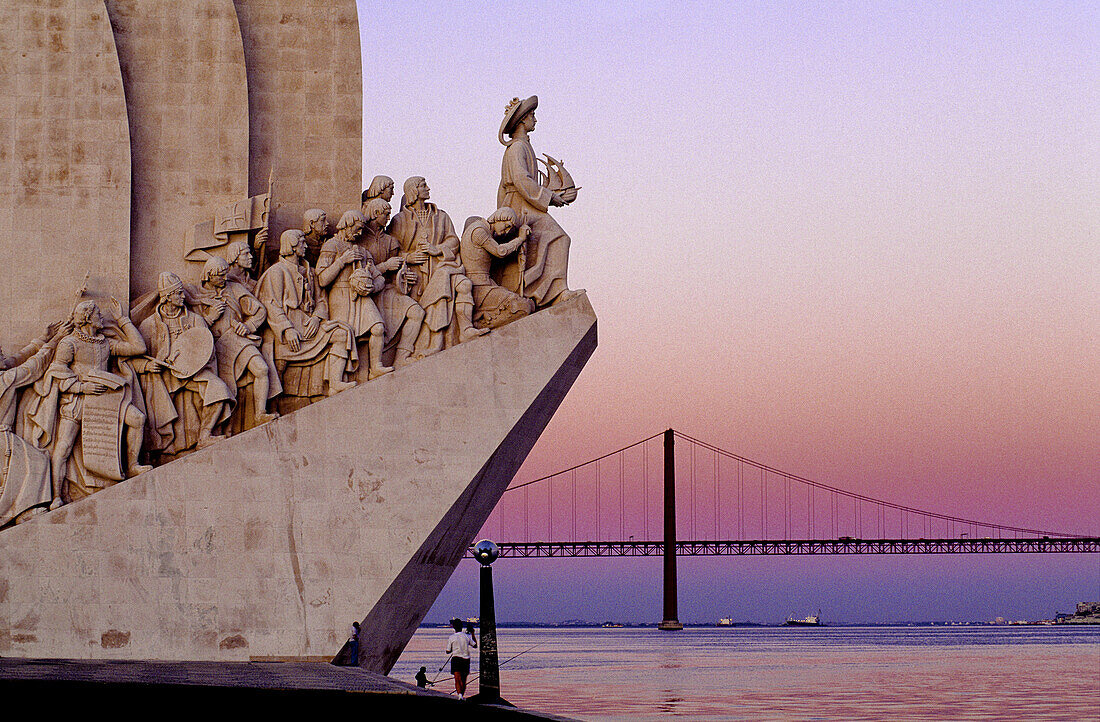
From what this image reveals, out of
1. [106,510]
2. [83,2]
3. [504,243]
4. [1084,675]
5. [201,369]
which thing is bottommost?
[1084,675]

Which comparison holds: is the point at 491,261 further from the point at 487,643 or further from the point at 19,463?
the point at 487,643

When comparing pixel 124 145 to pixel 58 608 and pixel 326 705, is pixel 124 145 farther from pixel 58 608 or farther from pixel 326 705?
pixel 326 705

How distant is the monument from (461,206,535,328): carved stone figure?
19 millimetres

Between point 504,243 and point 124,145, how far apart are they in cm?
324

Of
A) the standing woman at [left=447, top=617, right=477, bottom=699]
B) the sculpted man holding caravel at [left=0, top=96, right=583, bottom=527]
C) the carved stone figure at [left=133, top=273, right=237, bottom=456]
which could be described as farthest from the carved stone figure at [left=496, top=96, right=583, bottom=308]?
the standing woman at [left=447, top=617, right=477, bottom=699]

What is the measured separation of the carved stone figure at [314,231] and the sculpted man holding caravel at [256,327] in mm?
12

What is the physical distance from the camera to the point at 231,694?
7.94 m

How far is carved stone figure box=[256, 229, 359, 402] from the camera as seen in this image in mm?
13055

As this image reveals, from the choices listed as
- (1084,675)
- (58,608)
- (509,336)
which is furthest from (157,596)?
(1084,675)

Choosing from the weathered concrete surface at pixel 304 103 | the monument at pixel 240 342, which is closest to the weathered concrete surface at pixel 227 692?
the monument at pixel 240 342

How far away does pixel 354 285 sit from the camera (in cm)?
1323

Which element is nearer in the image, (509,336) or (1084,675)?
(509,336)

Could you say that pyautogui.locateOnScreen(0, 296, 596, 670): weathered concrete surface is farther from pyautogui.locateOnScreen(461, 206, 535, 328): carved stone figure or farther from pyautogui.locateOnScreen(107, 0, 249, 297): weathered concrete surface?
pyautogui.locateOnScreen(107, 0, 249, 297): weathered concrete surface

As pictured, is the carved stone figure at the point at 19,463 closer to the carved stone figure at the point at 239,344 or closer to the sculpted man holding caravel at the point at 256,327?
the sculpted man holding caravel at the point at 256,327
